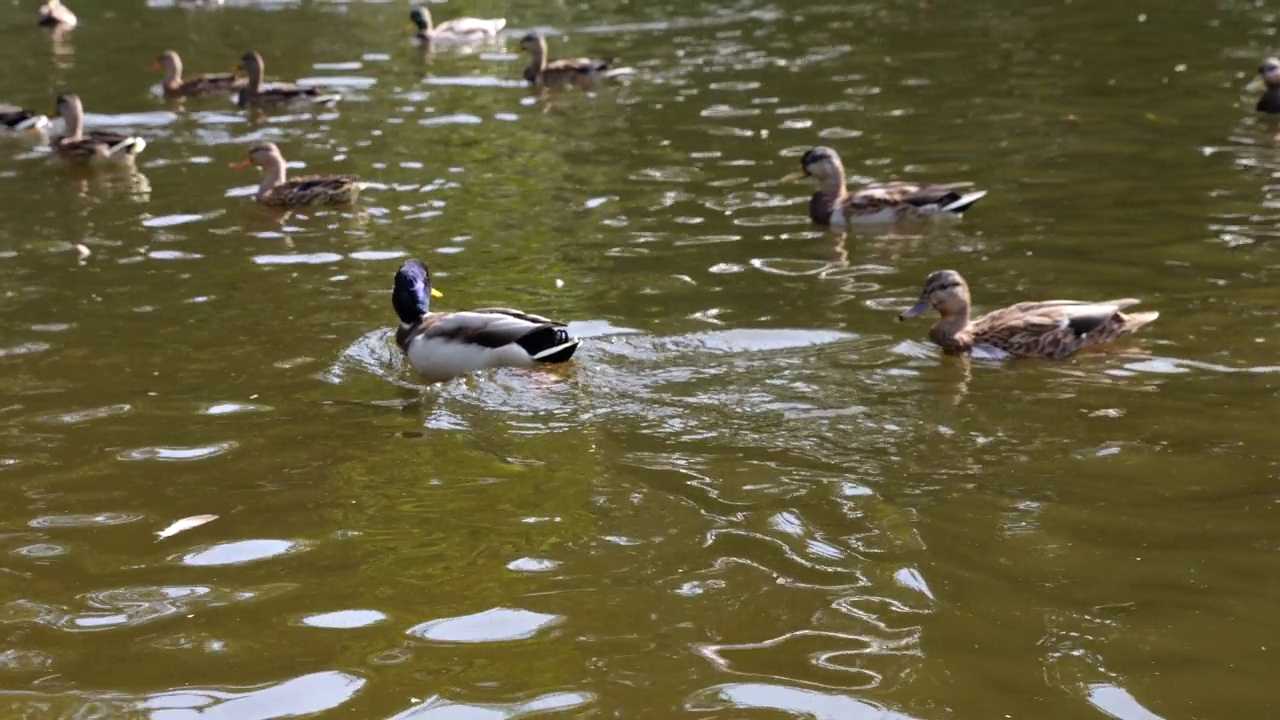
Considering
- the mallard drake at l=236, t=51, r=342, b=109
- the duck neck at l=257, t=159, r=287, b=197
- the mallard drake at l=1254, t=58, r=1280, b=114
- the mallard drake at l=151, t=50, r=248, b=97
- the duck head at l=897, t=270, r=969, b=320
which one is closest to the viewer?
the duck head at l=897, t=270, r=969, b=320

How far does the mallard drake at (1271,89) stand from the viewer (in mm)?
17609

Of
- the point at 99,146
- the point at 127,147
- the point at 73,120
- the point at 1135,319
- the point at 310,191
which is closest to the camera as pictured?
the point at 1135,319

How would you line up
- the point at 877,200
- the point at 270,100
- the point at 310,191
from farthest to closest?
the point at 270,100 < the point at 310,191 < the point at 877,200

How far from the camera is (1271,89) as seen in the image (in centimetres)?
1784

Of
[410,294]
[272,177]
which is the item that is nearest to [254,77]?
[272,177]

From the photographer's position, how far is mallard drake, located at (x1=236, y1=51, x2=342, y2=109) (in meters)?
21.8


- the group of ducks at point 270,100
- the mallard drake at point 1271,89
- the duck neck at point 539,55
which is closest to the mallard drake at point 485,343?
the group of ducks at point 270,100

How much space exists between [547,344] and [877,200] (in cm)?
490

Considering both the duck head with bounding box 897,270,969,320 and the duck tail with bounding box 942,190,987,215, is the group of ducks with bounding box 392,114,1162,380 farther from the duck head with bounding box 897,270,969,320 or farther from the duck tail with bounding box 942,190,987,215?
the duck tail with bounding box 942,190,987,215

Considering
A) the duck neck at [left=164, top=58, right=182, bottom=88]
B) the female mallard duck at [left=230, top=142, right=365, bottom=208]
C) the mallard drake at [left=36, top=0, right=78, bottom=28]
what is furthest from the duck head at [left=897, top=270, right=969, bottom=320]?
the mallard drake at [left=36, top=0, right=78, bottom=28]

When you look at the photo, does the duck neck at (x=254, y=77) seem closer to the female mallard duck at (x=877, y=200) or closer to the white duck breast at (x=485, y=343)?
the female mallard duck at (x=877, y=200)

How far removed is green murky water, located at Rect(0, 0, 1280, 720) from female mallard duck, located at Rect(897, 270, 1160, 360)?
0.71 ft

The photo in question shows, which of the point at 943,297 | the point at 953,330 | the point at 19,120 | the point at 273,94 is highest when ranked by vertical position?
the point at 19,120

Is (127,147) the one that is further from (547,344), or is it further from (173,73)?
(547,344)
